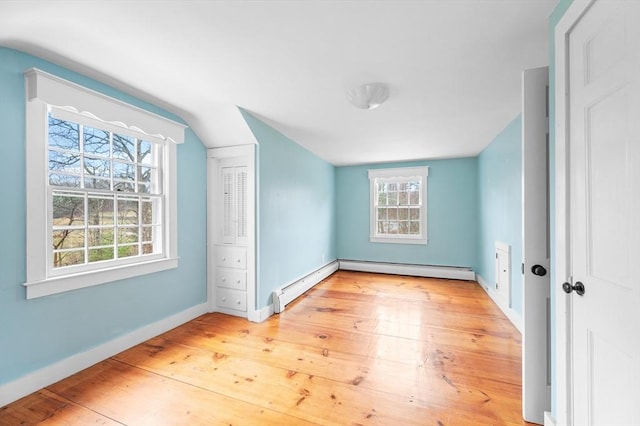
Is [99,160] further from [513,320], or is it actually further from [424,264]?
[424,264]

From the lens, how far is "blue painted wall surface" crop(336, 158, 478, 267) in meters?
4.84

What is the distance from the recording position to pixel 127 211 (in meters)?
2.46

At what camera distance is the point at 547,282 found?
1509 mm

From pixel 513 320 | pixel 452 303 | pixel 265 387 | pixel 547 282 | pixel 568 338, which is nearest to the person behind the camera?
pixel 568 338

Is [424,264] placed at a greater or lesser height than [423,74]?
lesser

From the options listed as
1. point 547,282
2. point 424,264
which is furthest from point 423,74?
point 424,264

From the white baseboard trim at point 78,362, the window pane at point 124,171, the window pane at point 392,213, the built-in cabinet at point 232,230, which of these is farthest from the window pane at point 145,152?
the window pane at point 392,213

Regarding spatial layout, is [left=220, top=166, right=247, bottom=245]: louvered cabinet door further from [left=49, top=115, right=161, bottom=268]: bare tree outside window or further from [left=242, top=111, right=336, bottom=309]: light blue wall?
[left=49, top=115, right=161, bottom=268]: bare tree outside window

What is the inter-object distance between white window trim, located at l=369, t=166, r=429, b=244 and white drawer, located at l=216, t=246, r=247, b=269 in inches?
122

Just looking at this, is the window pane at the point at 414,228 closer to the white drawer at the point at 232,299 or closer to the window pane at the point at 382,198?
the window pane at the point at 382,198

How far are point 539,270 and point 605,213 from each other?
596mm

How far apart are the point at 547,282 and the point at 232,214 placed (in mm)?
2912

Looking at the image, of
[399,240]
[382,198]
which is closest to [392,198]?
[382,198]

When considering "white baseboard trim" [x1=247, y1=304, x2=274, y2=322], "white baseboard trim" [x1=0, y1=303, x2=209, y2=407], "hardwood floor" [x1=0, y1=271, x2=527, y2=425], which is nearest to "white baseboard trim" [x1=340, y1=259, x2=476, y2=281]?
"hardwood floor" [x1=0, y1=271, x2=527, y2=425]
